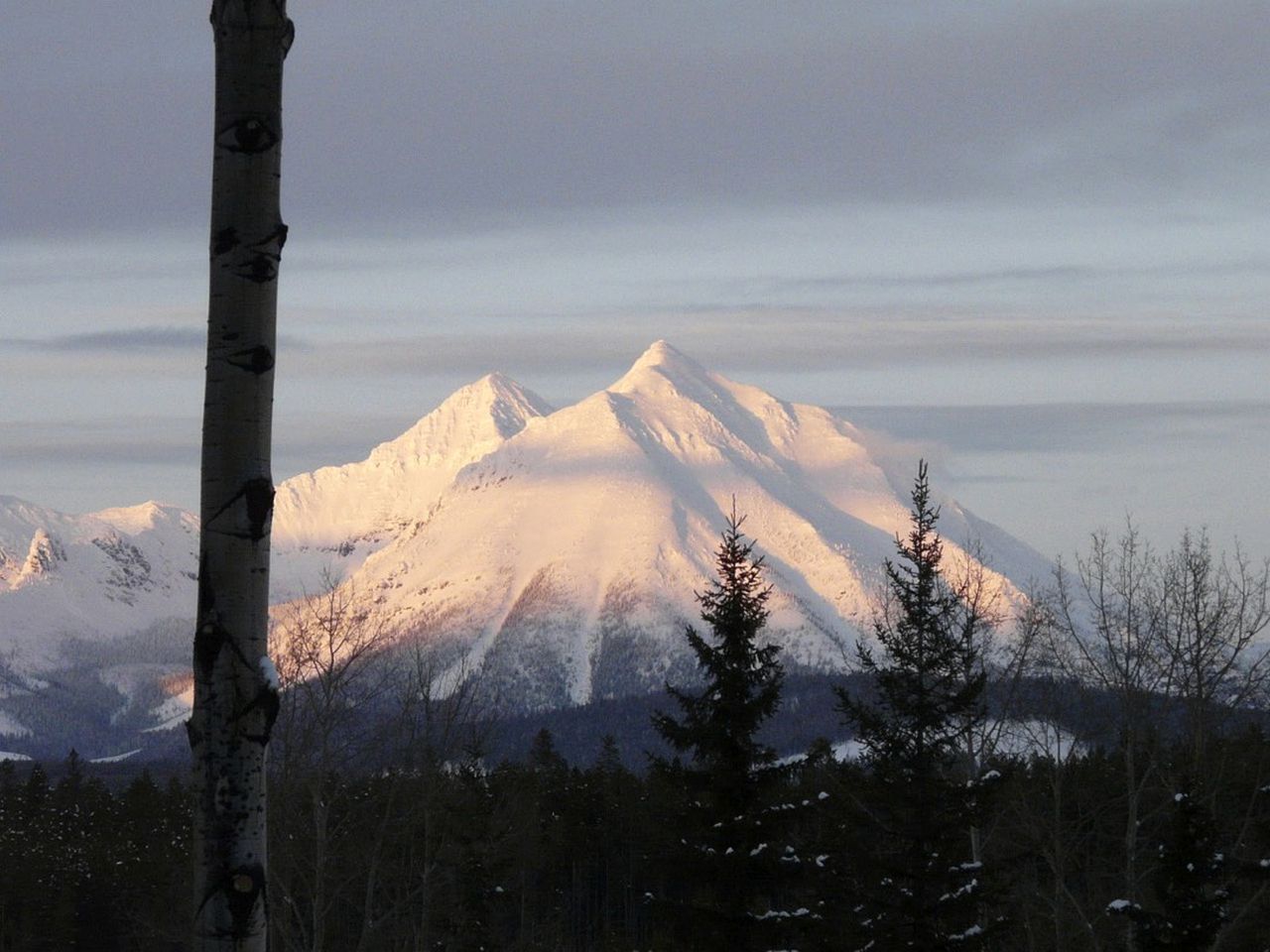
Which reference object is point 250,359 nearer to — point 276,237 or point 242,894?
point 276,237

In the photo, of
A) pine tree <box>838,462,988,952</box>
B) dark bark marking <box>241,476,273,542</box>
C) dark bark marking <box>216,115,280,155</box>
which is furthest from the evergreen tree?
dark bark marking <box>216,115,280,155</box>

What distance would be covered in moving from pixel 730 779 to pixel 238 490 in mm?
26008

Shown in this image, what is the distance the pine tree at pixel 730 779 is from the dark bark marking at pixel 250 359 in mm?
25127

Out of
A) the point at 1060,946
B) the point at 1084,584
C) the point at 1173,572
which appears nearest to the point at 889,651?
the point at 1060,946

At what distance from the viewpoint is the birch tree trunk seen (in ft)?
19.0

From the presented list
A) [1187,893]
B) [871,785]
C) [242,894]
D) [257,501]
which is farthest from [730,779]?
[257,501]

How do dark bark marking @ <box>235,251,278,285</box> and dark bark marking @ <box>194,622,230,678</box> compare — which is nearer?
dark bark marking @ <box>194,622,230,678</box>

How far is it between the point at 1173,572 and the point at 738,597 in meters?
14.1

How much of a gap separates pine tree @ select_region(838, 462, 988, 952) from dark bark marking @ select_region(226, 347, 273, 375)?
21.9 metres

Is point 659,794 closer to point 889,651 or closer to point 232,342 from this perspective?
point 889,651

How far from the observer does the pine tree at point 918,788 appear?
26.2 m

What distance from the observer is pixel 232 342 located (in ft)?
19.5

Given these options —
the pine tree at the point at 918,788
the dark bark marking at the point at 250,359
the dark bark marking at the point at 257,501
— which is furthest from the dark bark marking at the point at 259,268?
the pine tree at the point at 918,788

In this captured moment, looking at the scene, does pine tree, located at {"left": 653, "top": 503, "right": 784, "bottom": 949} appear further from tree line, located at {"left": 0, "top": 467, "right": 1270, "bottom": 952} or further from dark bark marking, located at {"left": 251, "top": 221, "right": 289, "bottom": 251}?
dark bark marking, located at {"left": 251, "top": 221, "right": 289, "bottom": 251}
